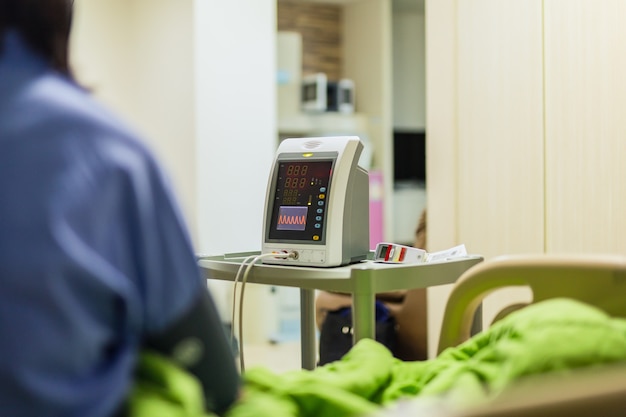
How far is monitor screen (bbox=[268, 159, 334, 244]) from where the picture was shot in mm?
1927

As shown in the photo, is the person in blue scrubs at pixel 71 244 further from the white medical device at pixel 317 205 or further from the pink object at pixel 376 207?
the pink object at pixel 376 207

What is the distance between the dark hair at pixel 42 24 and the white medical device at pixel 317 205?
107cm

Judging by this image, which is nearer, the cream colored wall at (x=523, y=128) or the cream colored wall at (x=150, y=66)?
the cream colored wall at (x=523, y=128)

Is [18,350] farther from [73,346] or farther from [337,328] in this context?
[337,328]

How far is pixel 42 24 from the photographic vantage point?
2.84ft

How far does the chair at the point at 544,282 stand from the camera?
1.26 meters

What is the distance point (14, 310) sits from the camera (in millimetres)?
760

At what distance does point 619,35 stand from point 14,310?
2286 millimetres

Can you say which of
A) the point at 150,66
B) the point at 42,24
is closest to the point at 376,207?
the point at 150,66

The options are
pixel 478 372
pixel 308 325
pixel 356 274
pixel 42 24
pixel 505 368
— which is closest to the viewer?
pixel 42 24

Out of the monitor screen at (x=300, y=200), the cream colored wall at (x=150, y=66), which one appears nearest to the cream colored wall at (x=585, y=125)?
the monitor screen at (x=300, y=200)

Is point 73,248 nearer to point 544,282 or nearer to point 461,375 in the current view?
point 461,375

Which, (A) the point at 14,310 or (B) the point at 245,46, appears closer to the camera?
(A) the point at 14,310

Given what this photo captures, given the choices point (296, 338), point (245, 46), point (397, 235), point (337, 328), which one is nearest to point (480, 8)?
point (337, 328)
